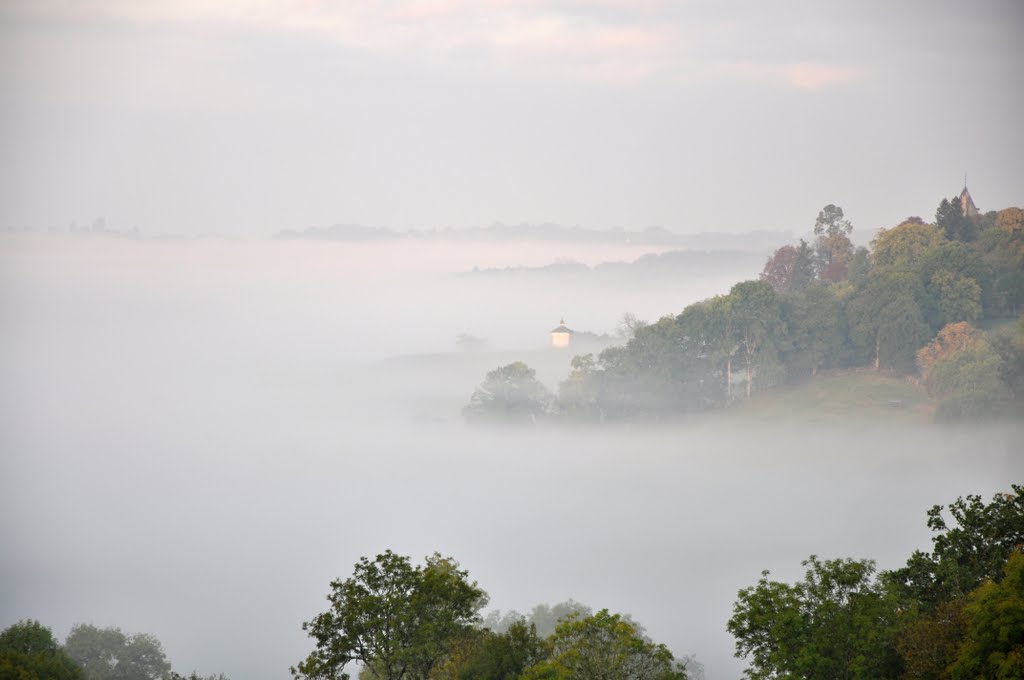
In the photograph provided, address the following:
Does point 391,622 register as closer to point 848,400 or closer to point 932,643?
point 932,643

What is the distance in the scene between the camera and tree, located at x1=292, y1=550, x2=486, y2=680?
4078 centimetres

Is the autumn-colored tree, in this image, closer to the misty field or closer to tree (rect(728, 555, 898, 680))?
the misty field

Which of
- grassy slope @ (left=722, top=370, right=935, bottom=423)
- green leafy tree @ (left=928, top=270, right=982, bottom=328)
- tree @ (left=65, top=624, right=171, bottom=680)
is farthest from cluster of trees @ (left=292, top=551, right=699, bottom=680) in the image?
green leafy tree @ (left=928, top=270, right=982, bottom=328)

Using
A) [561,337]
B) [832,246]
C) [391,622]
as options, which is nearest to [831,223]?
[832,246]

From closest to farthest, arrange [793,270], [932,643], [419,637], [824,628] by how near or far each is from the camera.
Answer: [932,643]
[824,628]
[419,637]
[793,270]

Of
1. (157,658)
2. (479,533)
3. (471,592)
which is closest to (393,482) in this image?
(479,533)

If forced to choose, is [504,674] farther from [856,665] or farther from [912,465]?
[912,465]

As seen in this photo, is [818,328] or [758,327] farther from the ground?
[758,327]

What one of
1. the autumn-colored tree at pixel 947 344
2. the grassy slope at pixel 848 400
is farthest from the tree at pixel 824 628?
the grassy slope at pixel 848 400

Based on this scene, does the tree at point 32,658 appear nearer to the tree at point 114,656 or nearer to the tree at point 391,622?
the tree at point 114,656

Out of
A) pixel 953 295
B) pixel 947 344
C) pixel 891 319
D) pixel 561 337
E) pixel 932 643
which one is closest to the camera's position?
pixel 932 643

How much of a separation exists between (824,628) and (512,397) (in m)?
114

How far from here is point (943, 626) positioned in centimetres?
3550

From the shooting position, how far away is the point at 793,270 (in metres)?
144
